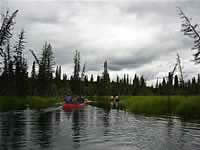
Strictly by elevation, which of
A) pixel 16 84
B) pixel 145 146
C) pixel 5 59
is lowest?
pixel 145 146

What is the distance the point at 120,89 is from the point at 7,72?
86.4 meters

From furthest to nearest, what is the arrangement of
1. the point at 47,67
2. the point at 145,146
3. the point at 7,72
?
the point at 47,67
the point at 7,72
the point at 145,146

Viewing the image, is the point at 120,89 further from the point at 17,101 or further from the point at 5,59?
the point at 17,101

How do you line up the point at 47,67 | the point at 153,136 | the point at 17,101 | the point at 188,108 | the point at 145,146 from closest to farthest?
the point at 145,146, the point at 153,136, the point at 188,108, the point at 17,101, the point at 47,67

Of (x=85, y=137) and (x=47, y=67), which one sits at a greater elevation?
(x=47, y=67)

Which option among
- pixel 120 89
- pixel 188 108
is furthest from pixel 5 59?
pixel 120 89

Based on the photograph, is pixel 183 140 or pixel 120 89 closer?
pixel 183 140

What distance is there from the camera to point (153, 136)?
15148mm

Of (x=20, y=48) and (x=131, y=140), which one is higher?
(x=20, y=48)

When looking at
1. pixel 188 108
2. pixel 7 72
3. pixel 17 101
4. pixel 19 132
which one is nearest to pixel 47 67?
pixel 7 72

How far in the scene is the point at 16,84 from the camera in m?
59.3

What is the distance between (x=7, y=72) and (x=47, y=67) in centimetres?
2137

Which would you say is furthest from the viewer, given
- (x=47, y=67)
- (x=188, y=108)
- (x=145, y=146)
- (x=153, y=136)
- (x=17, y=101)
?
(x=47, y=67)

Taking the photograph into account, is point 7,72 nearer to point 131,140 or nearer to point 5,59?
point 5,59
